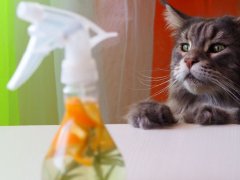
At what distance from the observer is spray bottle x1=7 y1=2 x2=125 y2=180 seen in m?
0.38

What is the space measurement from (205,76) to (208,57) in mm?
53

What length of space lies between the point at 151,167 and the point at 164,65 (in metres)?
0.78

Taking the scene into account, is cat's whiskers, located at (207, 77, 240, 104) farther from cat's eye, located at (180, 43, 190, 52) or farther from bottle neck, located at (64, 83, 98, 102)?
bottle neck, located at (64, 83, 98, 102)

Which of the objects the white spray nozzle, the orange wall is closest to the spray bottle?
the white spray nozzle

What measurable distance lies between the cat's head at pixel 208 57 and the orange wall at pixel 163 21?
27cm

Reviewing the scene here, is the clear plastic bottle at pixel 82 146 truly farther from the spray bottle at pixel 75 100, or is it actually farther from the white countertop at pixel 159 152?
the white countertop at pixel 159 152

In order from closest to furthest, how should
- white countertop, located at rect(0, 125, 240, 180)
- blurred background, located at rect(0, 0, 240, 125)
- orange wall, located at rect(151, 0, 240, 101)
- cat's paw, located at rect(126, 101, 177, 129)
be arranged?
white countertop, located at rect(0, 125, 240, 180) < cat's paw, located at rect(126, 101, 177, 129) < blurred background, located at rect(0, 0, 240, 125) < orange wall, located at rect(151, 0, 240, 101)

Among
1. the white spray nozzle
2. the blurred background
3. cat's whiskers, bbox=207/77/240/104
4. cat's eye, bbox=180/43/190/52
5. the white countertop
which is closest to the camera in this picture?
the white spray nozzle

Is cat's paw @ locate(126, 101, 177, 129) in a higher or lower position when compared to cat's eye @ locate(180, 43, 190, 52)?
lower

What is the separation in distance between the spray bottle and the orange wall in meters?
0.87

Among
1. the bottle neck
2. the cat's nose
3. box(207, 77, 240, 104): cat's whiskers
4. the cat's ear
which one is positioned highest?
the cat's ear

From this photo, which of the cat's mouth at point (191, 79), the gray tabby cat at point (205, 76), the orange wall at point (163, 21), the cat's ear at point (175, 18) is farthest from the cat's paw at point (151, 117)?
the orange wall at point (163, 21)

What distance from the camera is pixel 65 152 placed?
0.39m

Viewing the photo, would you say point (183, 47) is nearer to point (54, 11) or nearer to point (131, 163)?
point (131, 163)
